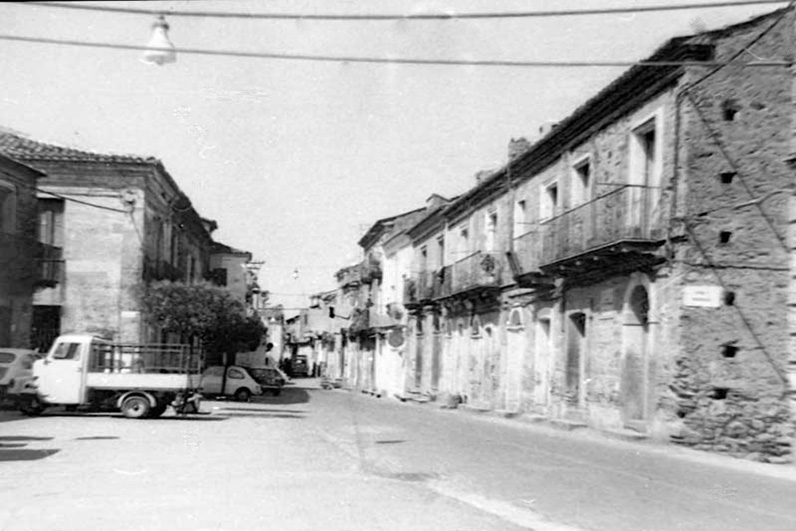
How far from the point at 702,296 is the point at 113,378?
11.5 metres

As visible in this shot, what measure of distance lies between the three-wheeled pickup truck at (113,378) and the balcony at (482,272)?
9.06 meters

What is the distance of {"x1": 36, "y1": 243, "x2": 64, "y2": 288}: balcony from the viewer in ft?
73.3

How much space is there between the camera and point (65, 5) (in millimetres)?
8656

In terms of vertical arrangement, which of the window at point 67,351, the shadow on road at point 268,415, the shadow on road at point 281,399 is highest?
the window at point 67,351

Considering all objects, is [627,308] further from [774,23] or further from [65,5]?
[65,5]

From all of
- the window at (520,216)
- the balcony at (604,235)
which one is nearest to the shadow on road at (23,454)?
the balcony at (604,235)

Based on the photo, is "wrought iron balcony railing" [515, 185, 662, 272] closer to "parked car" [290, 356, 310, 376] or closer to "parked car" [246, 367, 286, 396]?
"parked car" [246, 367, 286, 396]

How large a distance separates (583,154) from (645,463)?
339 inches

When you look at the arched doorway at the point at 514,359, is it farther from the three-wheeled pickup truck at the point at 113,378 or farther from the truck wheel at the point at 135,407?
the truck wheel at the point at 135,407

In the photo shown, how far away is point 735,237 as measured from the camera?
45.9 ft

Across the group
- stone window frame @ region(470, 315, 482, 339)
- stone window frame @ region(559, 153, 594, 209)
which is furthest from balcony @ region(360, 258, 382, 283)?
stone window frame @ region(559, 153, 594, 209)

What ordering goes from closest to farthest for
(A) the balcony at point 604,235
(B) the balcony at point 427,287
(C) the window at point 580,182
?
(A) the balcony at point 604,235, (C) the window at point 580,182, (B) the balcony at point 427,287

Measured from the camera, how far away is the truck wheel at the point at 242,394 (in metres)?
29.1

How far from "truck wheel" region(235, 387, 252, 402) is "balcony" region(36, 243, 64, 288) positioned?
7549 millimetres
